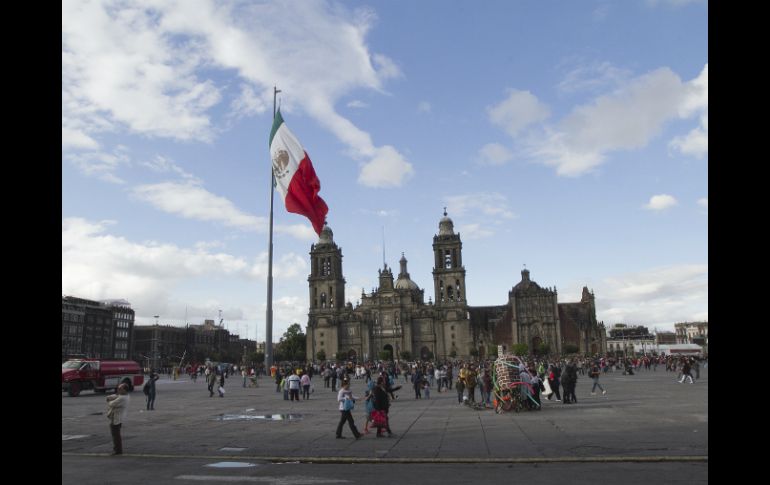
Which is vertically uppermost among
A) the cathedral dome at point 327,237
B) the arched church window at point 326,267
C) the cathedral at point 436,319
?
the cathedral dome at point 327,237

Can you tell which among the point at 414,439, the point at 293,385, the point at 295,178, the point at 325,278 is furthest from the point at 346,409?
the point at 325,278

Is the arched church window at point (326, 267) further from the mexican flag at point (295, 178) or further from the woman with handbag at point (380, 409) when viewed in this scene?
the woman with handbag at point (380, 409)

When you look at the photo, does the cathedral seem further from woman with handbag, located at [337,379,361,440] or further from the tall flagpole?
woman with handbag, located at [337,379,361,440]

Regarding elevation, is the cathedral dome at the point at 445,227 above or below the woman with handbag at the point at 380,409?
above

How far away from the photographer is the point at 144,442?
1409 cm

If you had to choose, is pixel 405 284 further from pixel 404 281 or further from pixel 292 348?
pixel 292 348

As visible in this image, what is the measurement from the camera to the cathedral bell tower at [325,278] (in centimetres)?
11438

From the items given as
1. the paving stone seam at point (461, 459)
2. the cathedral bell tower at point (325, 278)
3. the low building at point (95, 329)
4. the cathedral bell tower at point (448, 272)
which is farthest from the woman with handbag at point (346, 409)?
the low building at point (95, 329)

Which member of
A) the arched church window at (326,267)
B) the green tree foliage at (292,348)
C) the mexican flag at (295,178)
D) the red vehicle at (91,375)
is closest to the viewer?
the mexican flag at (295,178)

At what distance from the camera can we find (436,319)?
360ft

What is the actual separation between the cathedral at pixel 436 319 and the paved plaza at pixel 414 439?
3358 inches
